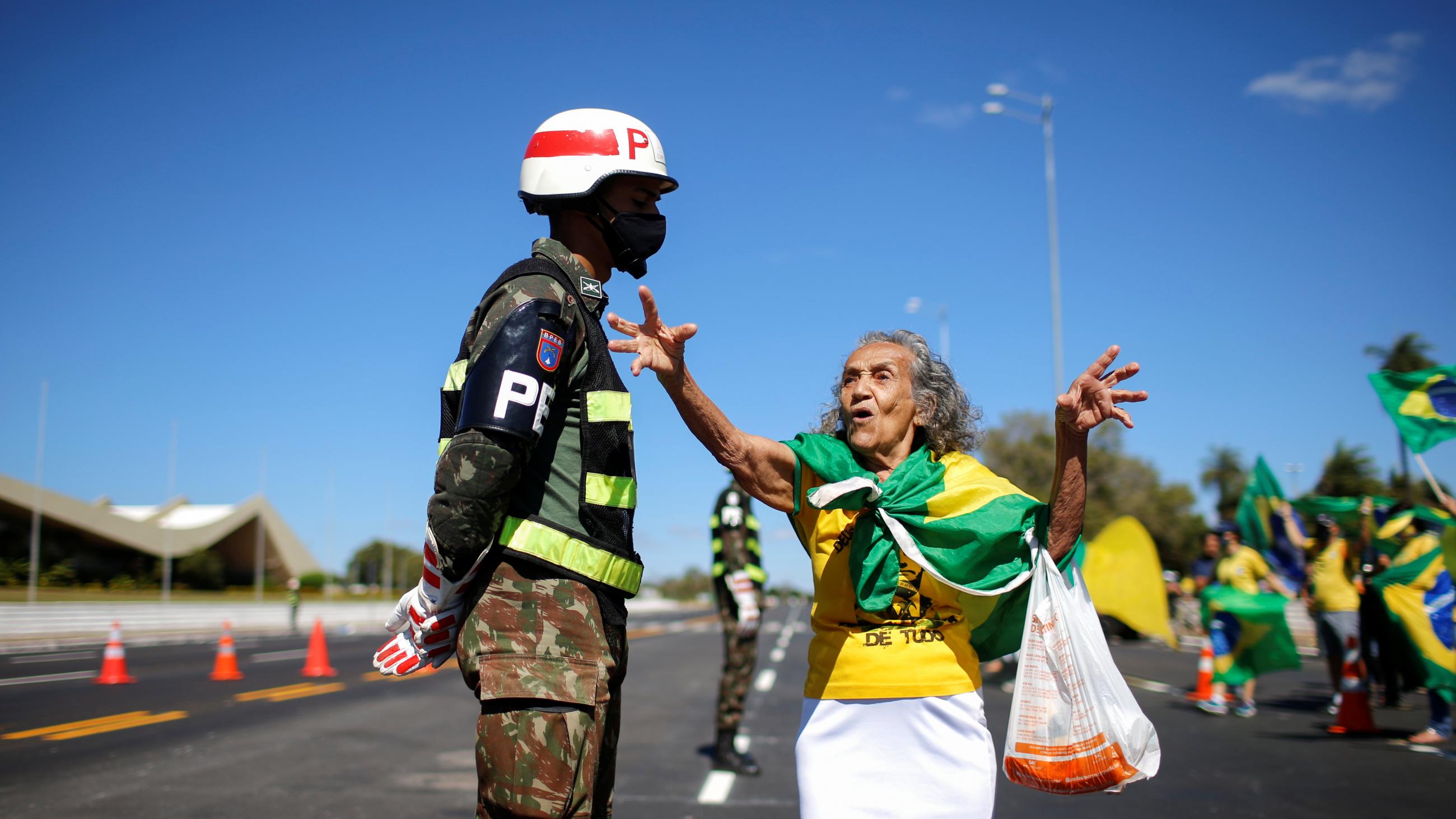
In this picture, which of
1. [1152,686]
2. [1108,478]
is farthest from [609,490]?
[1108,478]

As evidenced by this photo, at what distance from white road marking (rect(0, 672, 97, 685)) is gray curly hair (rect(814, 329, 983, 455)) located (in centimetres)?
1321

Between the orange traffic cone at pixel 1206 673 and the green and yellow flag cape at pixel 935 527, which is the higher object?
the green and yellow flag cape at pixel 935 527

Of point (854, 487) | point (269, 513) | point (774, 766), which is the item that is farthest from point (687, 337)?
point (269, 513)

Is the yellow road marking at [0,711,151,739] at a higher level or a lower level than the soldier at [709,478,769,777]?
lower

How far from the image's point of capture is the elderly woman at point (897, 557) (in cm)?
334

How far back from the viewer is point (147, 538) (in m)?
59.2

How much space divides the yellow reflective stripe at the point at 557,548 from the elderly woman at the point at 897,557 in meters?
0.57

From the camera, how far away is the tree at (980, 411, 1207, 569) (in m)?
47.5

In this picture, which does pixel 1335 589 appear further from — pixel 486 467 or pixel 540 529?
pixel 486 467

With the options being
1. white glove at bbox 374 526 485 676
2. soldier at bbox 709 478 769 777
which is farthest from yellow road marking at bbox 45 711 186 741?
white glove at bbox 374 526 485 676

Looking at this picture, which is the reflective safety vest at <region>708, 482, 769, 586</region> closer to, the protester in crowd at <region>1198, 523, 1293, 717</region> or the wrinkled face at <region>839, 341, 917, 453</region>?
the wrinkled face at <region>839, 341, 917, 453</region>

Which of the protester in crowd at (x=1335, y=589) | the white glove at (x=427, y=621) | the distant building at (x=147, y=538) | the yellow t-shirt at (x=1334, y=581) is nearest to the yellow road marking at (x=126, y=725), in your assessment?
the white glove at (x=427, y=621)

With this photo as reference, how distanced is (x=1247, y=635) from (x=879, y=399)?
10304 millimetres

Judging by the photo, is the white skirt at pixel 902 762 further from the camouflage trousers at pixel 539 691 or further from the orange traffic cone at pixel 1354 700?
the orange traffic cone at pixel 1354 700
